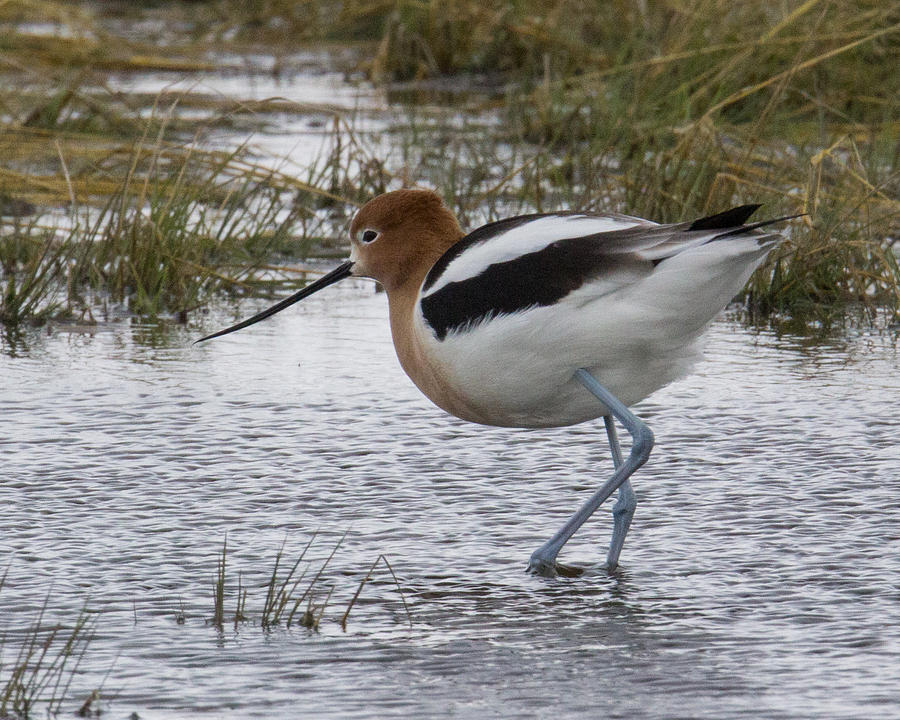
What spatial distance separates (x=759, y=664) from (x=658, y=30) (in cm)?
832

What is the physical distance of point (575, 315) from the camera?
3588mm

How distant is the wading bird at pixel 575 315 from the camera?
3.55 m

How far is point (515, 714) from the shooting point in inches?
106

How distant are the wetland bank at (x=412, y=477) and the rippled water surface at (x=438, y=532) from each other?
0.04 ft

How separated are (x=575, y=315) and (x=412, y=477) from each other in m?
0.80

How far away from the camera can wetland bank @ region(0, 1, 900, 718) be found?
2893mm

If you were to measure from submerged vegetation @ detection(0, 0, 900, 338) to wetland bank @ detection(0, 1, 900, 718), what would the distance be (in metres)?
0.04

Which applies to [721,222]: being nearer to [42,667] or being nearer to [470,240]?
[470,240]

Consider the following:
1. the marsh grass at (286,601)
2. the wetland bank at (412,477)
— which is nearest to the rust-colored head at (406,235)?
the wetland bank at (412,477)

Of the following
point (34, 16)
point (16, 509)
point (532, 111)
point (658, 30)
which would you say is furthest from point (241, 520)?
point (34, 16)

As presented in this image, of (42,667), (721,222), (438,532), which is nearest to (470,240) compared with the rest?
(721,222)

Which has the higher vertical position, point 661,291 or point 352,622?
point 661,291

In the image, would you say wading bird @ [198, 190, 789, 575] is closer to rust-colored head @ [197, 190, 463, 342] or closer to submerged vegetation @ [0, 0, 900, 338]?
rust-colored head @ [197, 190, 463, 342]

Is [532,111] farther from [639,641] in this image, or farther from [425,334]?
[639,641]
